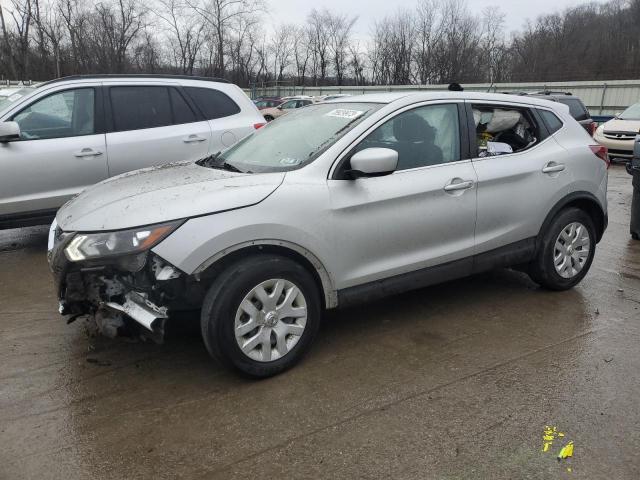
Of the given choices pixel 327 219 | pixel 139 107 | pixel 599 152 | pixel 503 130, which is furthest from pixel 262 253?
pixel 139 107

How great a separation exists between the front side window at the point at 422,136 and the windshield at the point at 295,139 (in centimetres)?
18

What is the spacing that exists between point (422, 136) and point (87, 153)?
3629 millimetres

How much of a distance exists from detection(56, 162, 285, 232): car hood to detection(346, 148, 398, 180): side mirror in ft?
1.52

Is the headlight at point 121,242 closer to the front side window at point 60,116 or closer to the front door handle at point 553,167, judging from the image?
the front door handle at point 553,167

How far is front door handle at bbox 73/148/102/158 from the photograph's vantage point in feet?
18.9

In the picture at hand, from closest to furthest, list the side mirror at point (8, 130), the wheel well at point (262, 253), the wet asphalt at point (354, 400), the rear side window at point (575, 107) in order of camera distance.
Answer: the wet asphalt at point (354, 400) < the wheel well at point (262, 253) < the side mirror at point (8, 130) < the rear side window at point (575, 107)

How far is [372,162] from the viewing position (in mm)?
3408

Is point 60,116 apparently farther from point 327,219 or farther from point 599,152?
point 599,152

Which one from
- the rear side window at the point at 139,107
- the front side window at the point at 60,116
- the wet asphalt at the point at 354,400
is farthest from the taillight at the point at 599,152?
the front side window at the point at 60,116

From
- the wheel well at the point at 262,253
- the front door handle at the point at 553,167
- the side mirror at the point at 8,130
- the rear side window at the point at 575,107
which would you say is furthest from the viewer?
the rear side window at the point at 575,107

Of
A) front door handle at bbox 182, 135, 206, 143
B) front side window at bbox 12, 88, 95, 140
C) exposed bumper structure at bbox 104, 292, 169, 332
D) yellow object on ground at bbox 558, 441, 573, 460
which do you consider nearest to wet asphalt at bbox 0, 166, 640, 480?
yellow object on ground at bbox 558, 441, 573, 460

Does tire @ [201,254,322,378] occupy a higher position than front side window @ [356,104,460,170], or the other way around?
front side window @ [356,104,460,170]

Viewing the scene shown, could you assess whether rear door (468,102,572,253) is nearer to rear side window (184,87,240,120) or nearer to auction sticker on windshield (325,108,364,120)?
auction sticker on windshield (325,108,364,120)

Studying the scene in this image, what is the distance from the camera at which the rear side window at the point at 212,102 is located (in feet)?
21.6
